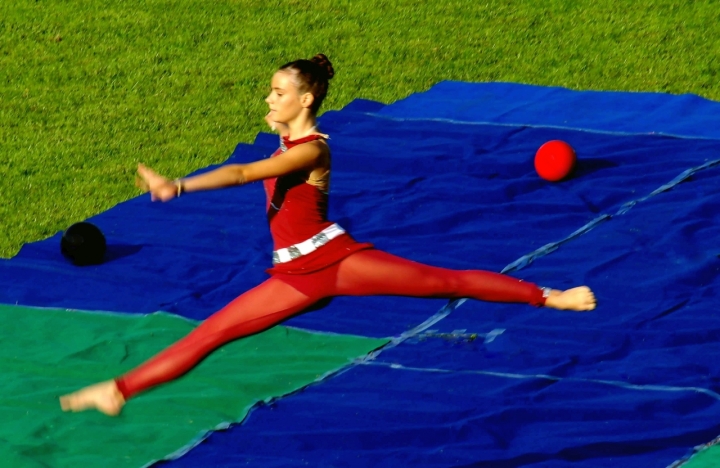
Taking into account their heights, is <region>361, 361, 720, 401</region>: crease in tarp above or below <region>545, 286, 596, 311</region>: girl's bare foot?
below

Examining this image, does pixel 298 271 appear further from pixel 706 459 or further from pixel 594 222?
pixel 594 222

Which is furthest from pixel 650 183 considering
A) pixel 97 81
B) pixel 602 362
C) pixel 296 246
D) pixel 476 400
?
pixel 97 81

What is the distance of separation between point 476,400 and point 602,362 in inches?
34.9

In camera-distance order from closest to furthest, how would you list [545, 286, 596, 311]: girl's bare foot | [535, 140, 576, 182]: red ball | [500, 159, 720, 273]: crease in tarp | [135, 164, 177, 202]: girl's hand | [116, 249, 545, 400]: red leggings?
[135, 164, 177, 202]: girl's hand < [116, 249, 545, 400]: red leggings < [545, 286, 596, 311]: girl's bare foot < [500, 159, 720, 273]: crease in tarp < [535, 140, 576, 182]: red ball

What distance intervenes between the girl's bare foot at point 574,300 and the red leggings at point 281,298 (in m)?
0.63

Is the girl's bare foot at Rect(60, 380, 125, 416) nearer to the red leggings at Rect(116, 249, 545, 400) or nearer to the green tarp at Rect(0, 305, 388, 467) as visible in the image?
the red leggings at Rect(116, 249, 545, 400)

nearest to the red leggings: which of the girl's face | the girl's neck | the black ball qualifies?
the girl's neck

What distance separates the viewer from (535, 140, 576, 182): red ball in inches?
396

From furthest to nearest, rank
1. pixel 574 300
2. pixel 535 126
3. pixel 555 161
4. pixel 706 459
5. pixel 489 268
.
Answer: pixel 535 126 → pixel 555 161 → pixel 489 268 → pixel 706 459 → pixel 574 300

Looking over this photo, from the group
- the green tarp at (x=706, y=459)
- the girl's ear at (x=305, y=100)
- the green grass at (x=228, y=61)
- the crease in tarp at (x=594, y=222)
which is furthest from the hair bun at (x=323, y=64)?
the green grass at (x=228, y=61)

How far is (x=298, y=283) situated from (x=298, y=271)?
0.19ft

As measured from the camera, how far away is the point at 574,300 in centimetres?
604

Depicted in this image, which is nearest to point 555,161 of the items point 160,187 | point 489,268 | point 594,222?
point 594,222

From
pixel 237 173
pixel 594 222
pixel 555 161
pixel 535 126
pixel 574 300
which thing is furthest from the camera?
pixel 535 126
